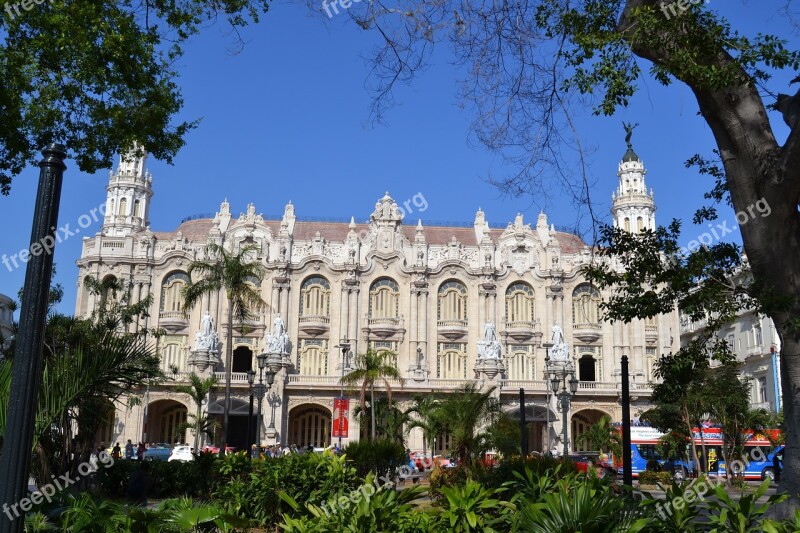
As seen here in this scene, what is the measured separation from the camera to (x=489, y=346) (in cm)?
4956

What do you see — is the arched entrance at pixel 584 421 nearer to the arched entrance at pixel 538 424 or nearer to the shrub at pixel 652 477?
the arched entrance at pixel 538 424

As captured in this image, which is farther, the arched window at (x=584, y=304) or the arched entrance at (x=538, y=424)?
the arched window at (x=584, y=304)

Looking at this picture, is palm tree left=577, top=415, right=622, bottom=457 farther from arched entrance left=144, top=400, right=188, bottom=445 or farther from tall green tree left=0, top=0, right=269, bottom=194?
tall green tree left=0, top=0, right=269, bottom=194

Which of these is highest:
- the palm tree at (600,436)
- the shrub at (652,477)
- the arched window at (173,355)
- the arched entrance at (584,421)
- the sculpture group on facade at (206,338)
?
the sculpture group on facade at (206,338)

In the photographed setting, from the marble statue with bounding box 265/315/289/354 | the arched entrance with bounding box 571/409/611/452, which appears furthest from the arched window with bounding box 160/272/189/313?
the arched entrance with bounding box 571/409/611/452

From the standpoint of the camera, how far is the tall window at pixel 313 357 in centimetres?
5141

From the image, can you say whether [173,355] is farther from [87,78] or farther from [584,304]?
[87,78]

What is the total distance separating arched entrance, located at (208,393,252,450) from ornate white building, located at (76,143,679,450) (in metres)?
0.19

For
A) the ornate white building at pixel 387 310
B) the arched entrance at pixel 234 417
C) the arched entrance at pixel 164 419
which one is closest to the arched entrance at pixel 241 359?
the ornate white building at pixel 387 310

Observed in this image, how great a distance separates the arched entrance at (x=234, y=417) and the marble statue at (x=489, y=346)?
14.6 metres

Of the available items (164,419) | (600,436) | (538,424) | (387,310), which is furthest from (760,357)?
(164,419)

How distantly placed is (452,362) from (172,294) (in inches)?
760

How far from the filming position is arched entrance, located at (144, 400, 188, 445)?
162 ft

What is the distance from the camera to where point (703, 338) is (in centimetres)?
1055
